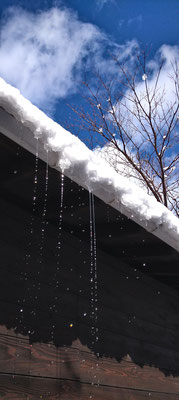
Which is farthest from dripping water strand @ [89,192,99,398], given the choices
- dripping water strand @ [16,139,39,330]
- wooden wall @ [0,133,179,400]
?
dripping water strand @ [16,139,39,330]

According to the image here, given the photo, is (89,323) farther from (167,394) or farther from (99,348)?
(167,394)

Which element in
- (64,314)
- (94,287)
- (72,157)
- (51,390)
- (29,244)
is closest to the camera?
(72,157)

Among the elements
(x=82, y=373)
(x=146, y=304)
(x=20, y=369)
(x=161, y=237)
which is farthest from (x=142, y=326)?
(x=20, y=369)

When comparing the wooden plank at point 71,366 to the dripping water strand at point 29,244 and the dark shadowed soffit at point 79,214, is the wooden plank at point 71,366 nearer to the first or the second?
the dripping water strand at point 29,244

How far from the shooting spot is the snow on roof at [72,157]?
203 cm

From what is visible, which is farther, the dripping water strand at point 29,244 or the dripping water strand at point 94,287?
the dripping water strand at point 94,287

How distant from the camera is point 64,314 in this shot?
130 inches

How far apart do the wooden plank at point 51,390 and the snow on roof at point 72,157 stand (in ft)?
4.68

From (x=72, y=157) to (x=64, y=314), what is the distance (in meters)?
1.64

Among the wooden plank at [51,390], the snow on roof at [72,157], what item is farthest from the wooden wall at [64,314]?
the snow on roof at [72,157]

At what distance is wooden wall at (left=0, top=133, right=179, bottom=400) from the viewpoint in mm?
2773

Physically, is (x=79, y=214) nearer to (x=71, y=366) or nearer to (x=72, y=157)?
(x=72, y=157)

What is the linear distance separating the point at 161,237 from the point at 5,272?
1299 mm

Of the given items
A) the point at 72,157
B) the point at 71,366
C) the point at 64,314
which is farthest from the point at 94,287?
the point at 72,157
